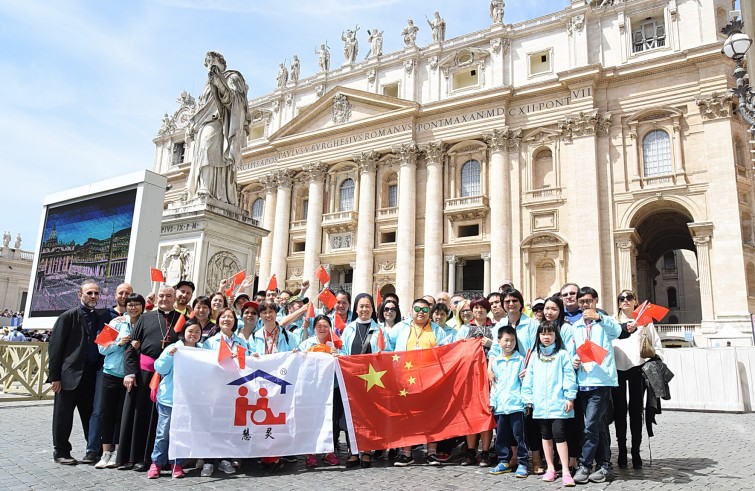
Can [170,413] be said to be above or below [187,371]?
below

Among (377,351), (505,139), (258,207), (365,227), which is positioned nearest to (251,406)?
(377,351)

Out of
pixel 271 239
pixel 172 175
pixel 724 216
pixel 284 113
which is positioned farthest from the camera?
pixel 172 175

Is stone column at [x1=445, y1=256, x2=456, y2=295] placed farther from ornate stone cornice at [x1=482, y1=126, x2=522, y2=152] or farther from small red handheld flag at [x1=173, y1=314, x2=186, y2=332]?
small red handheld flag at [x1=173, y1=314, x2=186, y2=332]

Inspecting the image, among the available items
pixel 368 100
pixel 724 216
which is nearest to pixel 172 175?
pixel 368 100

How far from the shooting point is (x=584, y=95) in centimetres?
2797

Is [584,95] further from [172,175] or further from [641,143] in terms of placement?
[172,175]

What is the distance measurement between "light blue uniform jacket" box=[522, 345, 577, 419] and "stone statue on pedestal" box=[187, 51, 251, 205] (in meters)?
7.11

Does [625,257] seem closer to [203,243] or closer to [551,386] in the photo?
[203,243]

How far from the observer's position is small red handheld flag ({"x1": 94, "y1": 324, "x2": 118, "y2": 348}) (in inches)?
225

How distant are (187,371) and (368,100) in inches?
1180

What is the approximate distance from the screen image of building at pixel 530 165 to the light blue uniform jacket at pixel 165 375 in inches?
949

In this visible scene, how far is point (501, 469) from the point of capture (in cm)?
588

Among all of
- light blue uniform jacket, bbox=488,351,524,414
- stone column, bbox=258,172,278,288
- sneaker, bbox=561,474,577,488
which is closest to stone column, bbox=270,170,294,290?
stone column, bbox=258,172,278,288

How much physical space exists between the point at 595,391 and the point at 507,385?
36.5 inches
